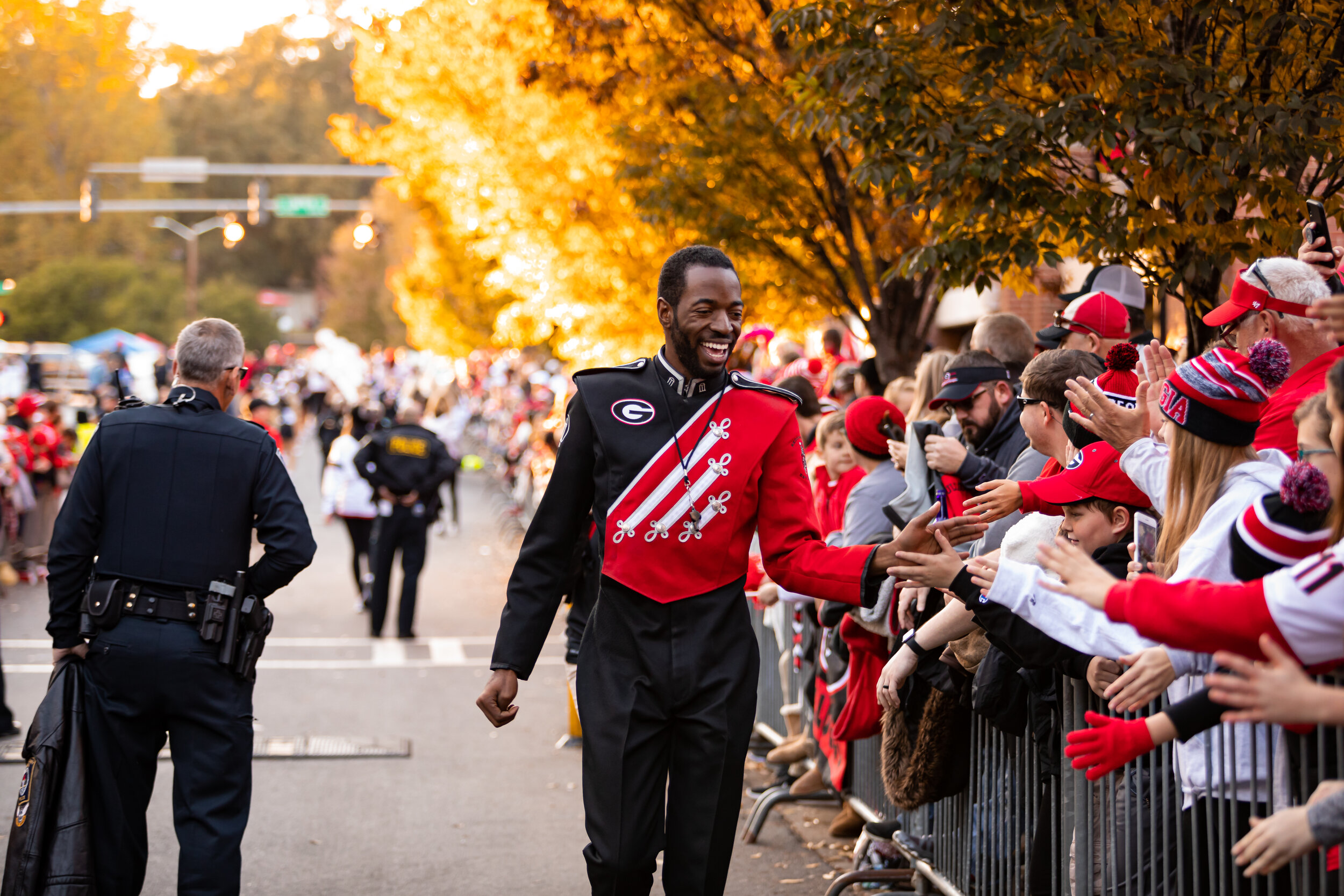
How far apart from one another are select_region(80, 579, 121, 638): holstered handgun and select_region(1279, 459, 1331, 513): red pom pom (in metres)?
3.69

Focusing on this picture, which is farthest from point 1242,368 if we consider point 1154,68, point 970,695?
point 1154,68

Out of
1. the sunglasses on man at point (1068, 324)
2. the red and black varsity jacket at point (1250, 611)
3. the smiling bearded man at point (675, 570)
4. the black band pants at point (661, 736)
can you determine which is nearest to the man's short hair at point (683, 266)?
the smiling bearded man at point (675, 570)

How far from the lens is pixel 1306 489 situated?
2980mm

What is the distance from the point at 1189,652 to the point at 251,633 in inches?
127

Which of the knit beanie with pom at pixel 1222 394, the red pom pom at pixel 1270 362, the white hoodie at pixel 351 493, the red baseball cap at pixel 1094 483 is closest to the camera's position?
the knit beanie with pom at pixel 1222 394

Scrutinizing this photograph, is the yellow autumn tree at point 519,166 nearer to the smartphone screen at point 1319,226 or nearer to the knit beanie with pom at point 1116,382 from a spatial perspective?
the smartphone screen at point 1319,226

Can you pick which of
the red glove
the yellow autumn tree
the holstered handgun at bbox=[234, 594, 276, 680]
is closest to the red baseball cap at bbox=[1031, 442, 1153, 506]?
the red glove

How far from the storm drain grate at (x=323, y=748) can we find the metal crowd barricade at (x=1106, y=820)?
3797 millimetres

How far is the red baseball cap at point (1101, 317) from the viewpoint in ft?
19.2

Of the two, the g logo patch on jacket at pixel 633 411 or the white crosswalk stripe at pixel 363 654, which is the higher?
the g logo patch on jacket at pixel 633 411

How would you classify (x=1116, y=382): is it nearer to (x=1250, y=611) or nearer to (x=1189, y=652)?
(x=1189, y=652)

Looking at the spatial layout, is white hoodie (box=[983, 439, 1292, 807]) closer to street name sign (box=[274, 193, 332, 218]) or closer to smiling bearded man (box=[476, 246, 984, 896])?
smiling bearded man (box=[476, 246, 984, 896])

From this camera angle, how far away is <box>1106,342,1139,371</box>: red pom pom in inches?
180

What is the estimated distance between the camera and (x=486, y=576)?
18.1 metres
